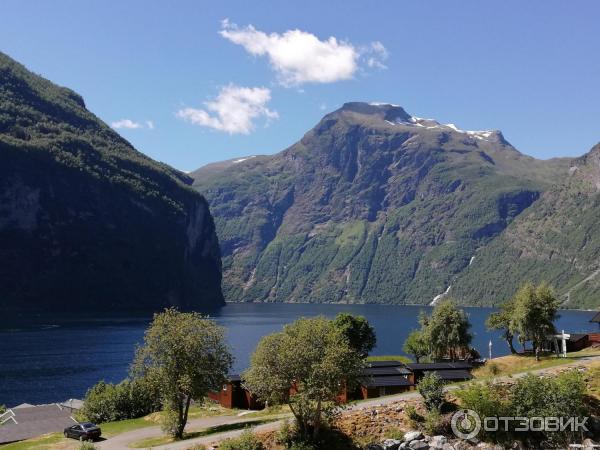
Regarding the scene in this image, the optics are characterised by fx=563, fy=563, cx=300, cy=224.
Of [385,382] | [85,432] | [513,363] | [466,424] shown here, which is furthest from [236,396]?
[513,363]

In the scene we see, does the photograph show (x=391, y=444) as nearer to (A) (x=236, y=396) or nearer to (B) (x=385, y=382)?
(B) (x=385, y=382)

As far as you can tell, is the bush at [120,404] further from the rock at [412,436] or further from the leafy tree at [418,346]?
the leafy tree at [418,346]

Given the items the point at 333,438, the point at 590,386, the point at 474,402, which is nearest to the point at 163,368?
the point at 333,438

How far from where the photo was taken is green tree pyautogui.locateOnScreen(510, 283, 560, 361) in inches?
2950

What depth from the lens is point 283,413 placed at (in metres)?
54.1

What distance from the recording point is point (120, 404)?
223 feet

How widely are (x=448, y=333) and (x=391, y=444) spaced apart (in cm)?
5125

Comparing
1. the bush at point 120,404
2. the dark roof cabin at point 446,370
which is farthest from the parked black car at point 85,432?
the dark roof cabin at point 446,370

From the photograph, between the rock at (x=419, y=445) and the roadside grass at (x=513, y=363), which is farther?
the roadside grass at (x=513, y=363)

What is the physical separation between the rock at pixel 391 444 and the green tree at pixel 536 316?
41109 millimetres

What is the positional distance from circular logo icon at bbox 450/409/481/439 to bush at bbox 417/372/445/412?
5.59ft

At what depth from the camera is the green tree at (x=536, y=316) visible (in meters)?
74.9

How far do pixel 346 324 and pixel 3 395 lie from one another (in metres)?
A: 64.0

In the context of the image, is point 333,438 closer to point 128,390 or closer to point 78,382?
point 128,390
